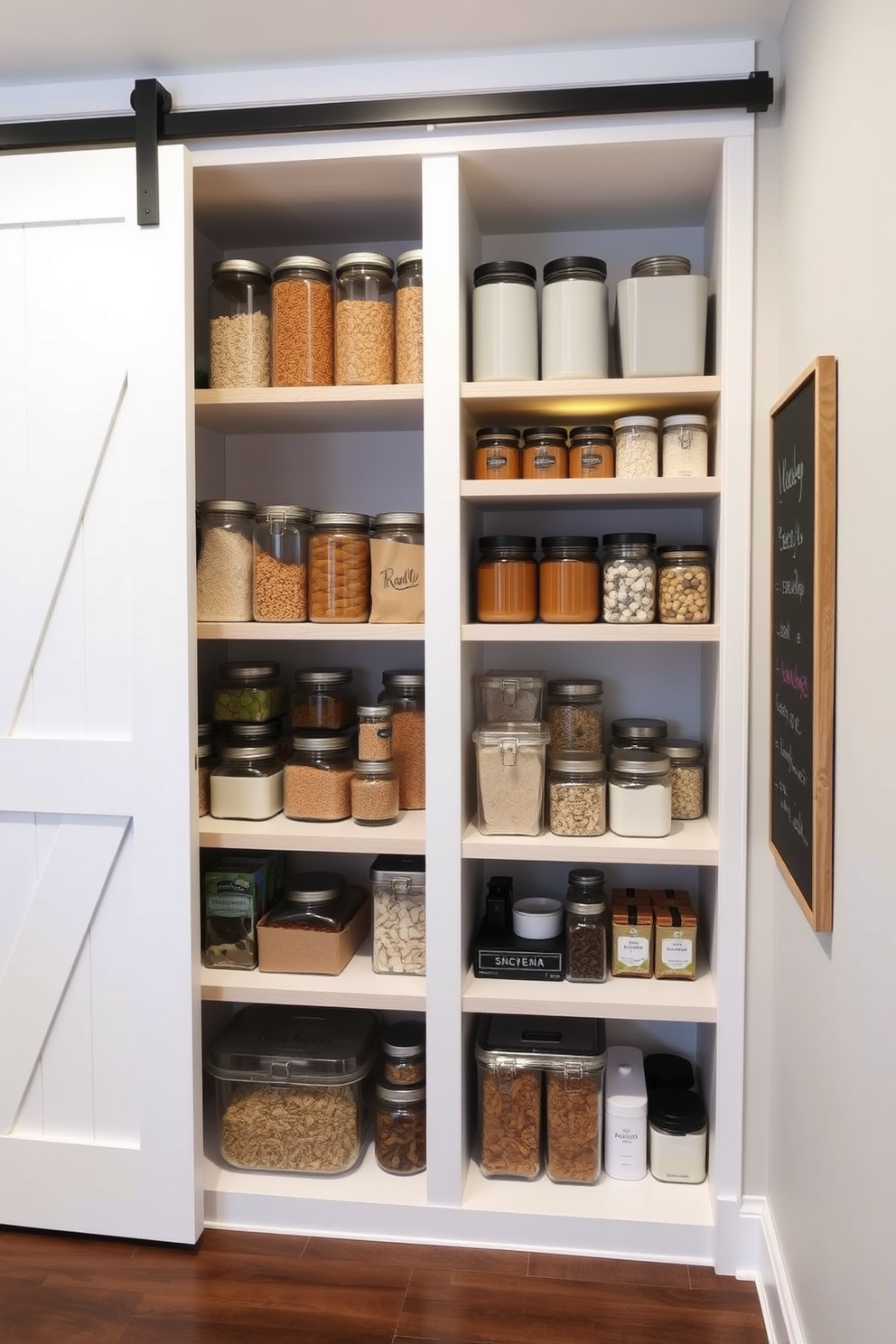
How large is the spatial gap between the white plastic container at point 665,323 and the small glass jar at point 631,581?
34cm

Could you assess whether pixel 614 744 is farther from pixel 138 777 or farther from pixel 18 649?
pixel 18 649

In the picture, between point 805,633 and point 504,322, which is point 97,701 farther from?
point 805,633

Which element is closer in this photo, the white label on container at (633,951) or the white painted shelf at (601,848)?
the white painted shelf at (601,848)

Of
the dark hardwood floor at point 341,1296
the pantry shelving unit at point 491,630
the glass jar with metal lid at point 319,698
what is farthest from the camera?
the glass jar with metal lid at point 319,698

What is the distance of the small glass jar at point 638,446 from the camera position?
2080mm

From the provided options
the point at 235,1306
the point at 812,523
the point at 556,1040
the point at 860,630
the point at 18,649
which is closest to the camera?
the point at 860,630

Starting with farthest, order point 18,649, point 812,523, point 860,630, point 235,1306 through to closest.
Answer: point 18,649 < point 235,1306 < point 812,523 < point 860,630

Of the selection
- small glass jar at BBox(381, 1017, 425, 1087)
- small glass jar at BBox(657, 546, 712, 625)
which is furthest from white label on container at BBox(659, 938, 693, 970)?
small glass jar at BBox(657, 546, 712, 625)

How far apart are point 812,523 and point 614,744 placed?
90cm

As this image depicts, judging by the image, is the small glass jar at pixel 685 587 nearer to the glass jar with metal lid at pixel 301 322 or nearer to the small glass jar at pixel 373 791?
the small glass jar at pixel 373 791

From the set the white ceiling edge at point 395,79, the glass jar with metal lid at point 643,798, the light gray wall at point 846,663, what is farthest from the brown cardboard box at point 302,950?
the white ceiling edge at point 395,79

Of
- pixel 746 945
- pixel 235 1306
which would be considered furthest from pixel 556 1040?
pixel 235 1306

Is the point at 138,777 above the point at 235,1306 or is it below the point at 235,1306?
above

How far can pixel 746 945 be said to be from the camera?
2.04m
